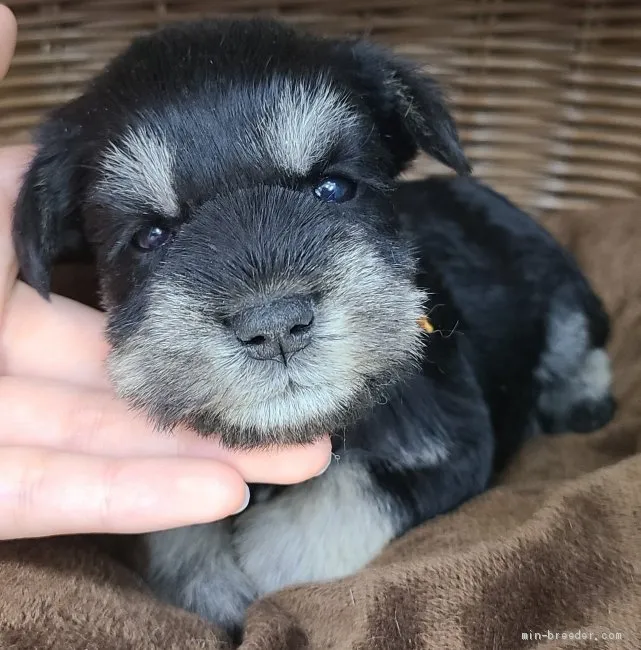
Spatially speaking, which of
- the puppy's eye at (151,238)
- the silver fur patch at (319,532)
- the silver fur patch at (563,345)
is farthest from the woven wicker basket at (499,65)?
the silver fur patch at (319,532)

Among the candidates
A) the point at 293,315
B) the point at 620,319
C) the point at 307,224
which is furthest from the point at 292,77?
the point at 620,319

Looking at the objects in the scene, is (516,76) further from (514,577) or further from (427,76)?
(514,577)

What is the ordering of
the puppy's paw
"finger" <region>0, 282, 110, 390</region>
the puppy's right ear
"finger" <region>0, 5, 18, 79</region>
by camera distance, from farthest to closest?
the puppy's paw
"finger" <region>0, 5, 18, 79</region>
"finger" <region>0, 282, 110, 390</region>
the puppy's right ear

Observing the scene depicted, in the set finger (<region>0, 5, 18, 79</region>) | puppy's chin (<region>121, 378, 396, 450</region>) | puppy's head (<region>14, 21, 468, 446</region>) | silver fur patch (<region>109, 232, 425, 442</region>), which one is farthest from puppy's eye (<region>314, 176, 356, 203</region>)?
finger (<region>0, 5, 18, 79</region>)

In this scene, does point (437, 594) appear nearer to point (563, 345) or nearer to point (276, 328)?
point (276, 328)

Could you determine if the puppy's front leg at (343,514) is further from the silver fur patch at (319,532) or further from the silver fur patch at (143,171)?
the silver fur patch at (143,171)

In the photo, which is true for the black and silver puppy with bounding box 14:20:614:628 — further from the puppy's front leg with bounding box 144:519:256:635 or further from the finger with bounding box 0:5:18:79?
the finger with bounding box 0:5:18:79
